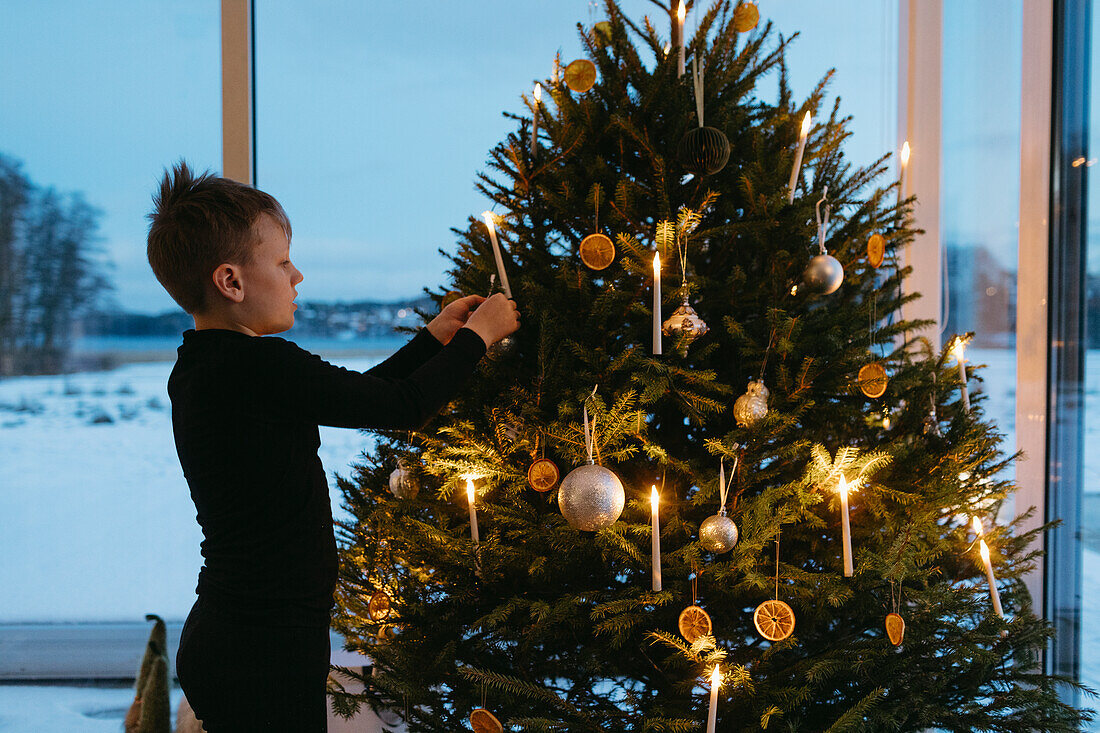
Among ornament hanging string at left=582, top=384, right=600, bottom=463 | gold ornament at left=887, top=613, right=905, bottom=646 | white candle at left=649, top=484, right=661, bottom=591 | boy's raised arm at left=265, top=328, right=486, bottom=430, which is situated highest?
boy's raised arm at left=265, top=328, right=486, bottom=430

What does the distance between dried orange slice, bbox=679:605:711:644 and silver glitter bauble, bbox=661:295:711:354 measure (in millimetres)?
379

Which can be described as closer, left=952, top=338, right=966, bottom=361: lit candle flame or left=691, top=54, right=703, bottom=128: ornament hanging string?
left=691, top=54, right=703, bottom=128: ornament hanging string

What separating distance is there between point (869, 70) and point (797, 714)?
6.54 ft

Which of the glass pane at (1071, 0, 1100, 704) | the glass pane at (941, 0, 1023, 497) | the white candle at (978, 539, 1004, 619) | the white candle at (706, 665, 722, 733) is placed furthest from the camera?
the glass pane at (941, 0, 1023, 497)

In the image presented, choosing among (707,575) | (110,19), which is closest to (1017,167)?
(707,575)

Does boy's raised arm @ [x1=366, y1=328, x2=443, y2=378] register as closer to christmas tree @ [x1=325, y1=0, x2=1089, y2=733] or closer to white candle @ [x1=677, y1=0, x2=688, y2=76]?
christmas tree @ [x1=325, y1=0, x2=1089, y2=733]

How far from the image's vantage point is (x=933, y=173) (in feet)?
7.07

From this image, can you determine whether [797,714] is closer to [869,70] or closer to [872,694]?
[872,694]

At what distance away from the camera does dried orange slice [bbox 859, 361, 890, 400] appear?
1.16 meters

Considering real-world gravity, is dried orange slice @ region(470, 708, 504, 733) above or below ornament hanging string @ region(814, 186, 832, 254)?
below

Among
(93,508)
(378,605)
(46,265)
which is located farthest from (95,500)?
(378,605)

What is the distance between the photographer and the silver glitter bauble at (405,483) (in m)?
1.28

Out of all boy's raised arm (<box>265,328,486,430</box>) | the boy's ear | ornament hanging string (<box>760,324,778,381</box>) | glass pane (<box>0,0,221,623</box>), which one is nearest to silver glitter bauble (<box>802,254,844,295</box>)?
ornament hanging string (<box>760,324,778,381</box>)

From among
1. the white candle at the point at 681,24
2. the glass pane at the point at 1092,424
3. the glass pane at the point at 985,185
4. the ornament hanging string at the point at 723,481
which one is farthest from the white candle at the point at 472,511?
the glass pane at the point at 1092,424
